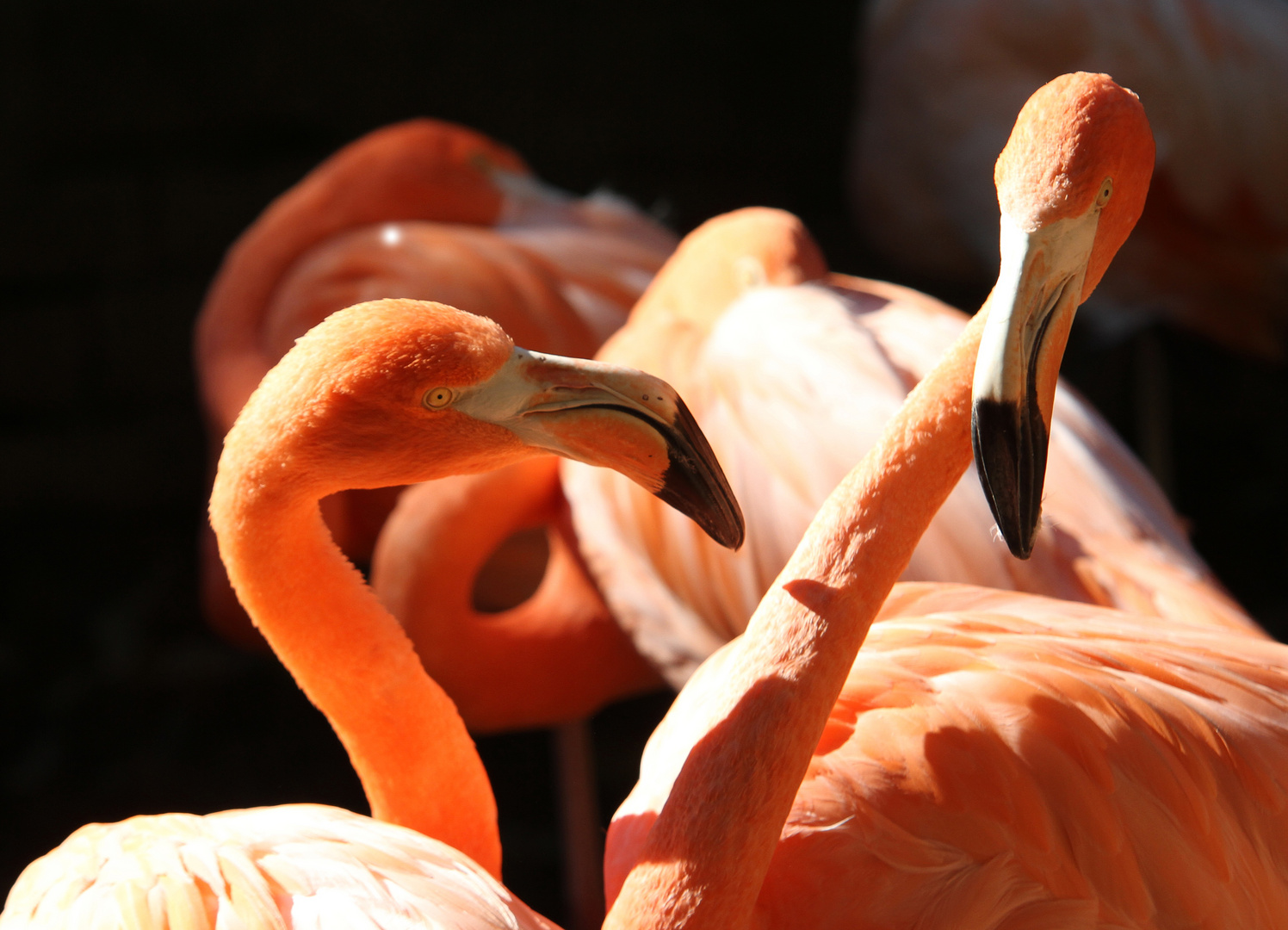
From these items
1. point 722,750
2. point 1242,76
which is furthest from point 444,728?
point 1242,76

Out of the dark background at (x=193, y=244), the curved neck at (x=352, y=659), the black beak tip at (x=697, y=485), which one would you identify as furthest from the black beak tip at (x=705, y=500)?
the dark background at (x=193, y=244)

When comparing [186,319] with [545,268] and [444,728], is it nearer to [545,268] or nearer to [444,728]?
[545,268]

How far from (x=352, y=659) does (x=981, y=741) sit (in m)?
0.67

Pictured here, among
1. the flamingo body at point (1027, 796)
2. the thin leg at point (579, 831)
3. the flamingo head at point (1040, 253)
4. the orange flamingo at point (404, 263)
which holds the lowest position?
the thin leg at point (579, 831)

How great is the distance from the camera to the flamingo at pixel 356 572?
48.3 inches

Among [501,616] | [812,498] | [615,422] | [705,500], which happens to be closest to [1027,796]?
[705,500]

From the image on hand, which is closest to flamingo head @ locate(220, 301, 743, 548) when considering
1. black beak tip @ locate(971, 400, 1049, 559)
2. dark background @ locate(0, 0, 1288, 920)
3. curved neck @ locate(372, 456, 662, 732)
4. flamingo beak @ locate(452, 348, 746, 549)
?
flamingo beak @ locate(452, 348, 746, 549)

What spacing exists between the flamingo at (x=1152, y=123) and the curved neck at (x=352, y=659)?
269 centimetres

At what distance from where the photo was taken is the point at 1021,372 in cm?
123

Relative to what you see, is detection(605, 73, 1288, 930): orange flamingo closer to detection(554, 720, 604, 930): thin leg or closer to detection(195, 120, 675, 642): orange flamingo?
detection(554, 720, 604, 930): thin leg

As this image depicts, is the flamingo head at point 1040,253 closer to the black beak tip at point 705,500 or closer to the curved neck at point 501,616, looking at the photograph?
the black beak tip at point 705,500

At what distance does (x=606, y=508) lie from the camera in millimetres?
2326

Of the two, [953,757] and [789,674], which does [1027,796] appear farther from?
[789,674]

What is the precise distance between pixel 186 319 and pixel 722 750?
3.33 meters
